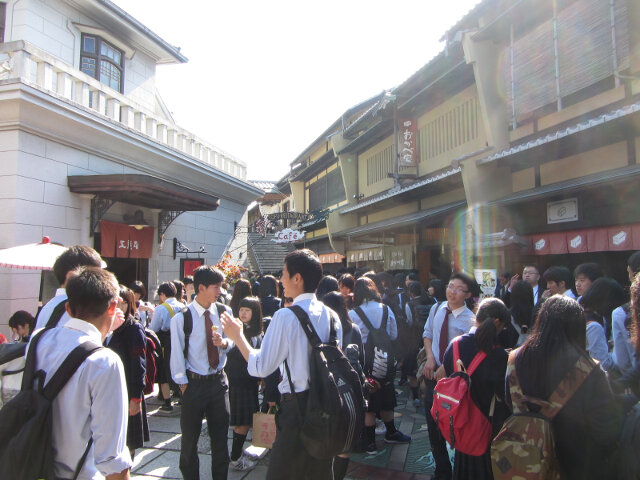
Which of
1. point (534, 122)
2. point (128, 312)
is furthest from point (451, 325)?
point (534, 122)

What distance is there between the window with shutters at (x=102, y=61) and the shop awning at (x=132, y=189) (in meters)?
4.34

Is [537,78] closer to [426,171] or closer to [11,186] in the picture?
[426,171]

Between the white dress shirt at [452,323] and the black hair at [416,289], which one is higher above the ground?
the black hair at [416,289]

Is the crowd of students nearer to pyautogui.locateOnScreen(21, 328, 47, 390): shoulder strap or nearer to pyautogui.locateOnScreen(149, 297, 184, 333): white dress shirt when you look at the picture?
pyautogui.locateOnScreen(21, 328, 47, 390): shoulder strap

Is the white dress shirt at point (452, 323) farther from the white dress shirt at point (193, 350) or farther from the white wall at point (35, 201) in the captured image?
the white wall at point (35, 201)

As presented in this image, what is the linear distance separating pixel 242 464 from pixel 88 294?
333 cm

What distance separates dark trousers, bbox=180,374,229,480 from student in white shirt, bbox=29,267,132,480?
175 cm

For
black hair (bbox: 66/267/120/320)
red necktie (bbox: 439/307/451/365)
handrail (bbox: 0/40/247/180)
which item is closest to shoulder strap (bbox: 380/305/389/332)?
red necktie (bbox: 439/307/451/365)

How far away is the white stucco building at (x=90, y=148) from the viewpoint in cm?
824

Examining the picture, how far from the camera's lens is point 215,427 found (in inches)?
152

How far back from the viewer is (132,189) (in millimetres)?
9250

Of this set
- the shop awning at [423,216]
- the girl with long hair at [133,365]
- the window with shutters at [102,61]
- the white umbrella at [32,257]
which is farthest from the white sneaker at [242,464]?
the window with shutters at [102,61]

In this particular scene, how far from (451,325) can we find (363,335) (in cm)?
114

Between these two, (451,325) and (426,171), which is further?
(426,171)
